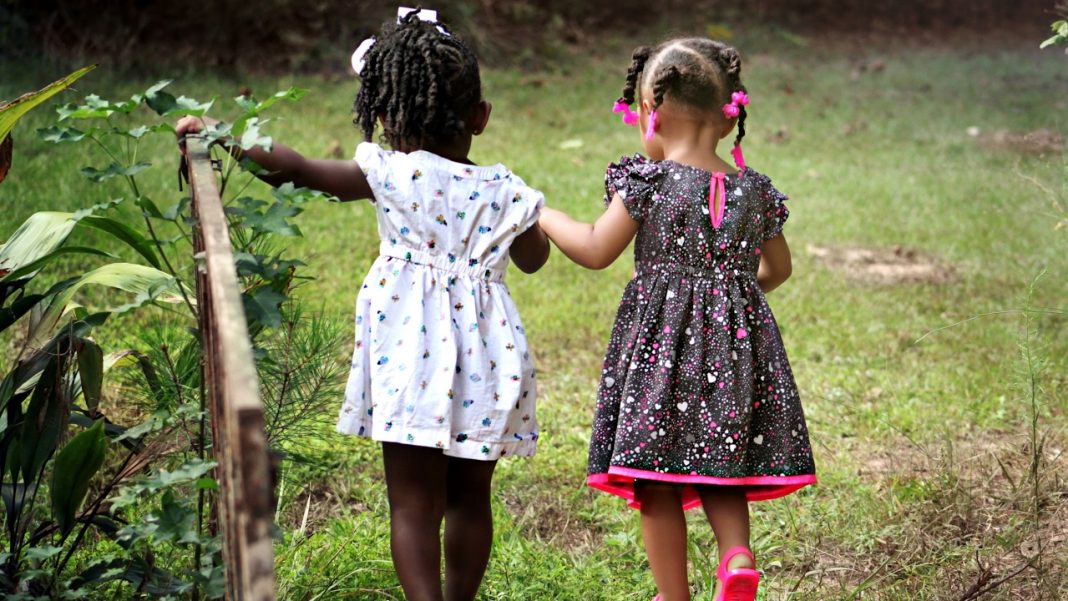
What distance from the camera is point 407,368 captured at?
2.32m

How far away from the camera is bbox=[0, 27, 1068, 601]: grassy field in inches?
115

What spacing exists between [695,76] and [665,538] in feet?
3.26

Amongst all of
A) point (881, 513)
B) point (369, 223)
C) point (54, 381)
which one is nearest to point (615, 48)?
point (369, 223)

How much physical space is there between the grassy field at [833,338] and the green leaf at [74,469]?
53 centimetres

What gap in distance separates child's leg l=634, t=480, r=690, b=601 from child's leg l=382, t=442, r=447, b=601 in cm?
48

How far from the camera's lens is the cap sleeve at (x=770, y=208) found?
2.66 metres

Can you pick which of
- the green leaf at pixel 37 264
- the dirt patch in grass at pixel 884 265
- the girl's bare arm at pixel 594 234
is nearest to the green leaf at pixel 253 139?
the green leaf at pixel 37 264

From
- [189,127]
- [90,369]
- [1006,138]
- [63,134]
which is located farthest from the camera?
[1006,138]

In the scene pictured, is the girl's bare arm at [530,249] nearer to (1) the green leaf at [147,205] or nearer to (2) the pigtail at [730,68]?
(2) the pigtail at [730,68]

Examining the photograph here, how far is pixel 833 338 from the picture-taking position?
16.5 ft

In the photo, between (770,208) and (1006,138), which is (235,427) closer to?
(770,208)

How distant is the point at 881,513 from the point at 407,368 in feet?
5.00

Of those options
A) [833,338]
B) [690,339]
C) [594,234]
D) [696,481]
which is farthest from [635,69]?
[833,338]

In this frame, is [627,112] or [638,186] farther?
[627,112]
